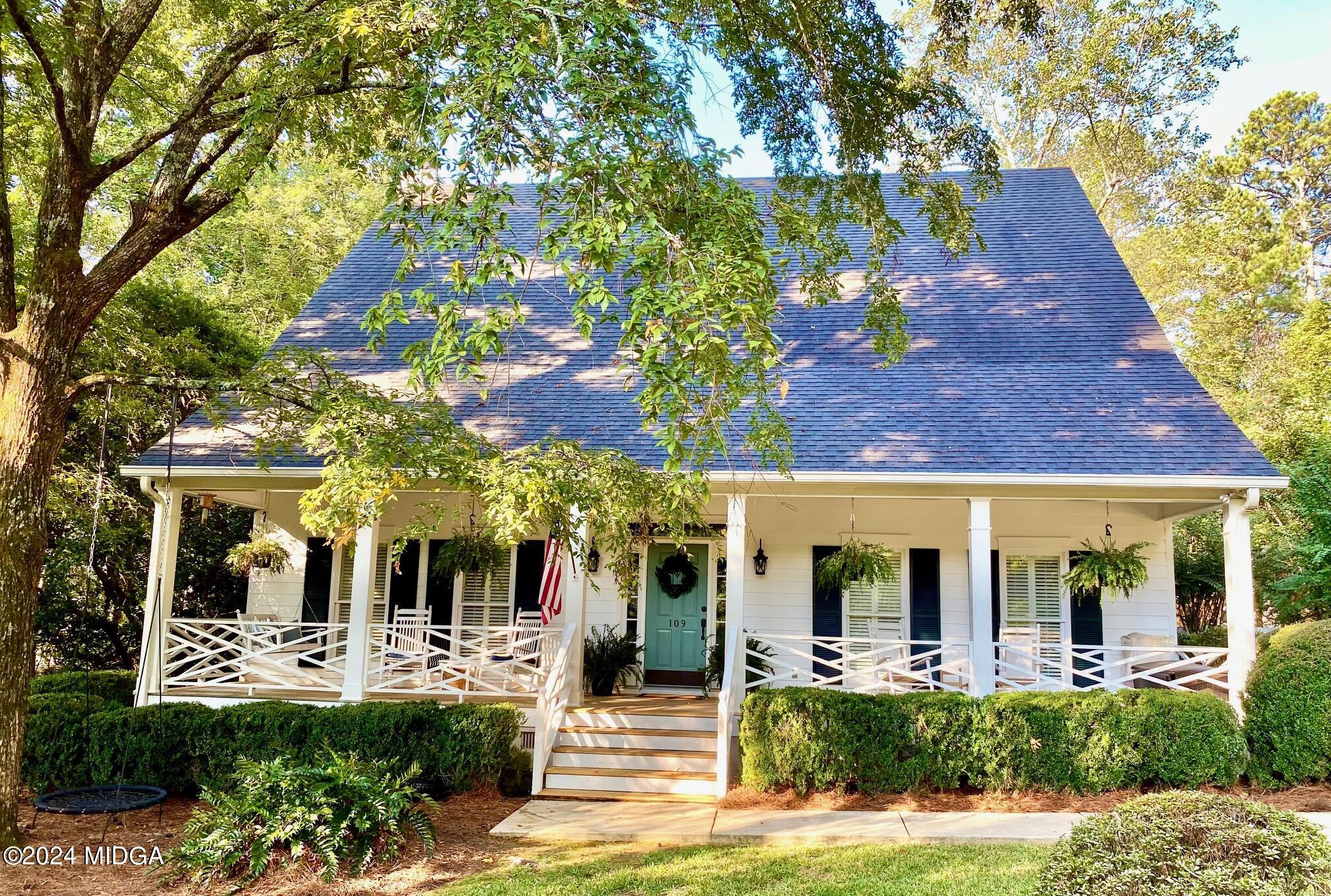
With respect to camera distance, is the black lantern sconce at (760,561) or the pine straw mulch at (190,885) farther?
the black lantern sconce at (760,561)

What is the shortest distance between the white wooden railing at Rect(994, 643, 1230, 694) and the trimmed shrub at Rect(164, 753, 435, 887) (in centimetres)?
646

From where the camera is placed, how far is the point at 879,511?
40.9 ft

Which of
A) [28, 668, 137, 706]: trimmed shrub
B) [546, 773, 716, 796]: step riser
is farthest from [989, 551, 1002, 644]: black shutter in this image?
[28, 668, 137, 706]: trimmed shrub

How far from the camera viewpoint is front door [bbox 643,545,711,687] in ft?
42.4

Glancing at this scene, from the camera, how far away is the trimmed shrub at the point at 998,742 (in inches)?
340

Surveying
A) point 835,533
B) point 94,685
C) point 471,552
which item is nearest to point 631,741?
point 471,552

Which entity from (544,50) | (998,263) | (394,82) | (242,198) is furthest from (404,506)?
(998,263)

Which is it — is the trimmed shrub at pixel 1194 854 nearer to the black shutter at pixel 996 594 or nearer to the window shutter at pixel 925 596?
the window shutter at pixel 925 596

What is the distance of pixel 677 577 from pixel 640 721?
10.3 feet

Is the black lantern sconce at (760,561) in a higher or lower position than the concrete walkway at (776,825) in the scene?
higher

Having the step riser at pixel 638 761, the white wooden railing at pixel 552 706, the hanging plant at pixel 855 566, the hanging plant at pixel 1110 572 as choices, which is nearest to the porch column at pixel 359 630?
the white wooden railing at pixel 552 706

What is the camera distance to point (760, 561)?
12.5 metres

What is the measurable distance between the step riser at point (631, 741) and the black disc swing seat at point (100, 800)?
3933 mm

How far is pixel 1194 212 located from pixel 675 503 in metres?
25.0
